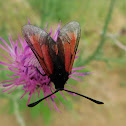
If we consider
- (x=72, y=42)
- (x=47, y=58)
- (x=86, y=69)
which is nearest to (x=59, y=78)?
(x=47, y=58)

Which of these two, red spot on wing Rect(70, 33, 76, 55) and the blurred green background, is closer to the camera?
red spot on wing Rect(70, 33, 76, 55)

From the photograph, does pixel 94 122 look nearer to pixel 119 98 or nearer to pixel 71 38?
pixel 119 98

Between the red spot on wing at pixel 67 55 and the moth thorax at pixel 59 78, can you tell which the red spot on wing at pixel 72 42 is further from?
the moth thorax at pixel 59 78

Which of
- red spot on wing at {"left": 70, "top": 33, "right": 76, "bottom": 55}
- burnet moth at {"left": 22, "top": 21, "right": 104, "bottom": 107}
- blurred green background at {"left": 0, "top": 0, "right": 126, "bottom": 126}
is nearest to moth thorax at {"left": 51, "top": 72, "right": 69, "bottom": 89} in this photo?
burnet moth at {"left": 22, "top": 21, "right": 104, "bottom": 107}

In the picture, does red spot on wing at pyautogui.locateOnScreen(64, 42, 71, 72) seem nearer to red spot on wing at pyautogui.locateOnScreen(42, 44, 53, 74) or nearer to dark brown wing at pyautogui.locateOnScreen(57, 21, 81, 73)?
dark brown wing at pyautogui.locateOnScreen(57, 21, 81, 73)

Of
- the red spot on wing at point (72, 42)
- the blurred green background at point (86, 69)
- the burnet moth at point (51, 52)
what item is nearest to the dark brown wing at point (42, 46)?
the burnet moth at point (51, 52)

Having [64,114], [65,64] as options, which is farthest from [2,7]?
[65,64]
